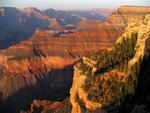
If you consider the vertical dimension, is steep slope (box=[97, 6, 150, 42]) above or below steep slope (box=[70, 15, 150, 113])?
below

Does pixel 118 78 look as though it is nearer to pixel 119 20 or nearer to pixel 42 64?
pixel 42 64

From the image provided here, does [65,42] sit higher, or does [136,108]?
[136,108]

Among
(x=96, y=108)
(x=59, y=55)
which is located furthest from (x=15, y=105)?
(x=96, y=108)

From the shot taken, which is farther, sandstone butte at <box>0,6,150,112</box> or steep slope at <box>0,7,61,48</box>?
steep slope at <box>0,7,61,48</box>

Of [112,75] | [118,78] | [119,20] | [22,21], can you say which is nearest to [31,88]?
[119,20]

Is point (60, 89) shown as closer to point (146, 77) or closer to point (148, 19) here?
point (148, 19)

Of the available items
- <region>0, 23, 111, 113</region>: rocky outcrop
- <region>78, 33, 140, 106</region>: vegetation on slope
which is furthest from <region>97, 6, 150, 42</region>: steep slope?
<region>78, 33, 140, 106</region>: vegetation on slope

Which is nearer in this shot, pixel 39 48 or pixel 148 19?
pixel 148 19

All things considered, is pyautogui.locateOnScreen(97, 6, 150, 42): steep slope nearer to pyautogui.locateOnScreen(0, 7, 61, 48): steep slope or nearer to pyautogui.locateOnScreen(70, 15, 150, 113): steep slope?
pyautogui.locateOnScreen(70, 15, 150, 113): steep slope
